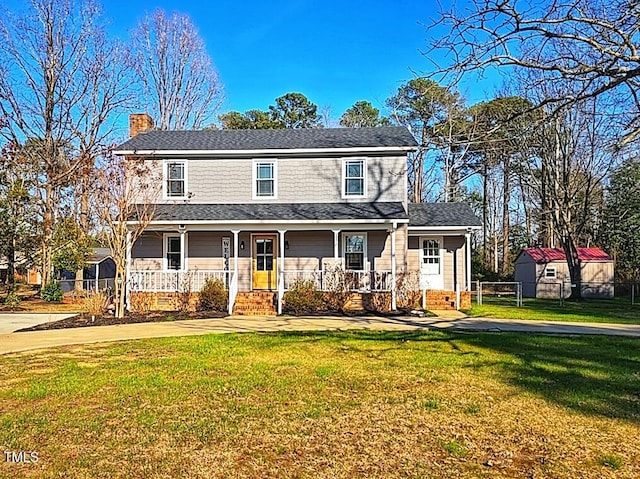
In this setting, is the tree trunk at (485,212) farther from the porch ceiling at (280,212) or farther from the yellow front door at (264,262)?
the yellow front door at (264,262)

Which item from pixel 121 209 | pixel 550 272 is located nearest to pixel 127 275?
pixel 121 209

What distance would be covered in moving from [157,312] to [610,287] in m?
23.5

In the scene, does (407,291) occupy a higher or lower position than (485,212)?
lower

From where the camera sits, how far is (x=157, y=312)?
52.6ft

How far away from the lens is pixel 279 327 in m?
12.8

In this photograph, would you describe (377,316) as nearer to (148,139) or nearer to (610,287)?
(148,139)

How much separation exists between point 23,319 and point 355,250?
1059 centimetres

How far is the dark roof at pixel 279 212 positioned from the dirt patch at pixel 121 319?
3.11 m

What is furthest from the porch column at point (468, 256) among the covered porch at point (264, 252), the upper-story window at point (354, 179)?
the upper-story window at point (354, 179)

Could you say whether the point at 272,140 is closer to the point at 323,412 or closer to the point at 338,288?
the point at 338,288

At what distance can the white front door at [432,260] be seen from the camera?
755 inches

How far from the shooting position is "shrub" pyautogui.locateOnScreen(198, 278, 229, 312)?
53.1 feet

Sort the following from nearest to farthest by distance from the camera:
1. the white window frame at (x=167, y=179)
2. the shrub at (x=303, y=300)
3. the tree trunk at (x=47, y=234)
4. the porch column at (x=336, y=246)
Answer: the shrub at (x=303, y=300)
the porch column at (x=336, y=246)
the white window frame at (x=167, y=179)
the tree trunk at (x=47, y=234)

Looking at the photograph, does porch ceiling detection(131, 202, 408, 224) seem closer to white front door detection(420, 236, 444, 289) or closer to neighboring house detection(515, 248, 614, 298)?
white front door detection(420, 236, 444, 289)
